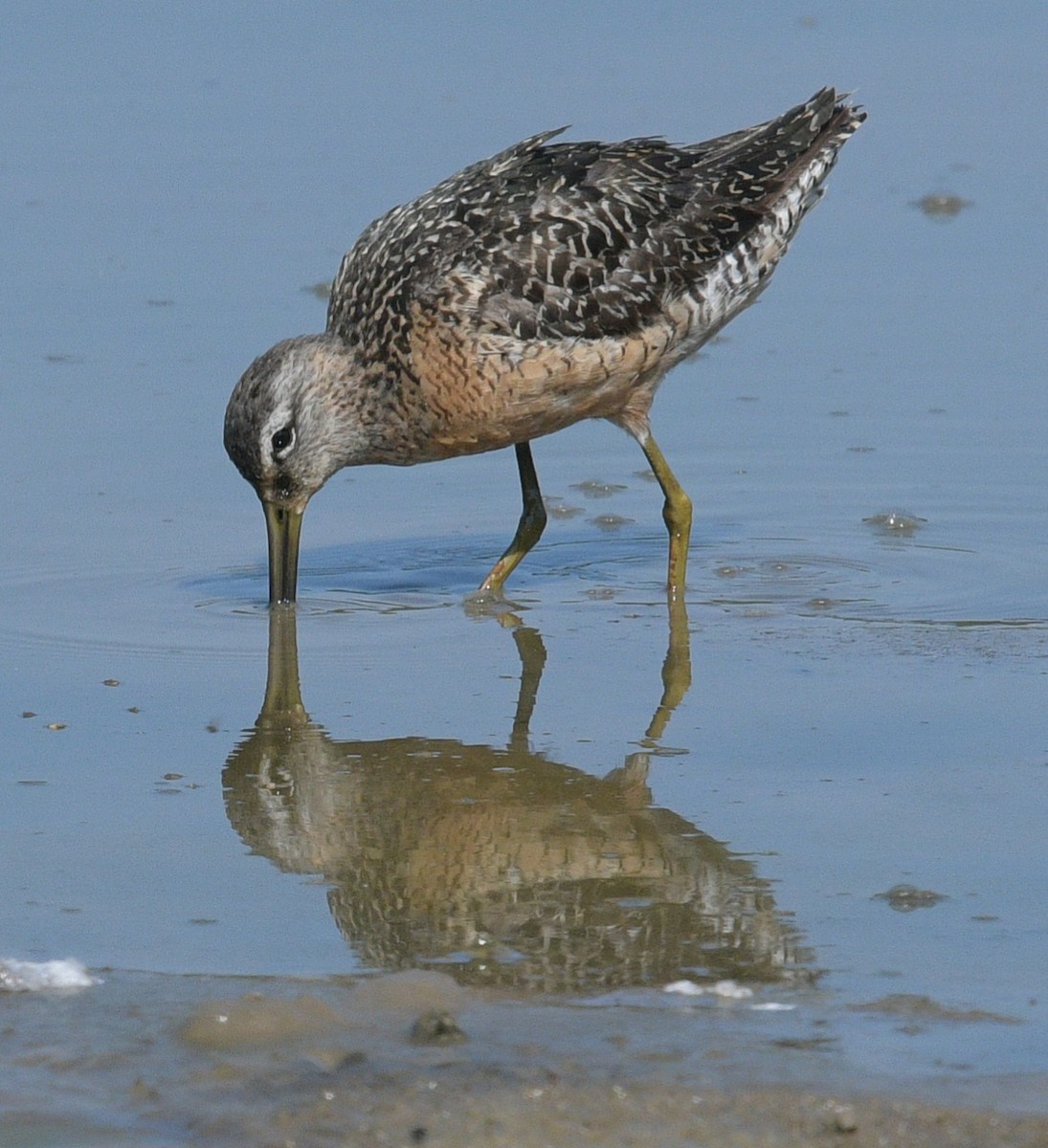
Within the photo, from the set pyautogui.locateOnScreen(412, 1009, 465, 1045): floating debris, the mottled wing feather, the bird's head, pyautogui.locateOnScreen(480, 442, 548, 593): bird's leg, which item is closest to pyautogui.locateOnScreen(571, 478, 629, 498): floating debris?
pyautogui.locateOnScreen(480, 442, 548, 593): bird's leg

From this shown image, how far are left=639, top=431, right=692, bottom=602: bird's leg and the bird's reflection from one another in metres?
1.21

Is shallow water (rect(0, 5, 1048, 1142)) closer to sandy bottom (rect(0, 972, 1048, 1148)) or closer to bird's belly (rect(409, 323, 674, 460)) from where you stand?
sandy bottom (rect(0, 972, 1048, 1148))

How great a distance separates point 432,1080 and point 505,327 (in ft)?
12.9

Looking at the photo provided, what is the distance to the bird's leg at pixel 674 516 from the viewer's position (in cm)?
760

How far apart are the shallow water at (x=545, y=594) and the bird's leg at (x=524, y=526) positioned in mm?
107

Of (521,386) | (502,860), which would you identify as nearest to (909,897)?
(502,860)

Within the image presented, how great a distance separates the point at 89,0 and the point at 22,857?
403 inches

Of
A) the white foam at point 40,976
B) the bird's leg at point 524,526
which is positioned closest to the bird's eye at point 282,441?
the bird's leg at point 524,526

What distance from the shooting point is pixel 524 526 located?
787 cm

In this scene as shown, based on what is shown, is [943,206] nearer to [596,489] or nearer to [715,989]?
[596,489]

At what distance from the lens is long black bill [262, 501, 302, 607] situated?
7414 mm

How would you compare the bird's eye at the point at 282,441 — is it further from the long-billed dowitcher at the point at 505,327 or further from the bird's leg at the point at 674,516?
the bird's leg at the point at 674,516

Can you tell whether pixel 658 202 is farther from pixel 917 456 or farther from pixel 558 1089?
pixel 558 1089

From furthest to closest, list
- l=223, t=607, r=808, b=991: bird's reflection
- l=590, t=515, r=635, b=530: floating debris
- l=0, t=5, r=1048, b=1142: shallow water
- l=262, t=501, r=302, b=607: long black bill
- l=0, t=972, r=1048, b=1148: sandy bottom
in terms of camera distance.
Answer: l=590, t=515, r=635, b=530: floating debris < l=262, t=501, r=302, b=607: long black bill < l=0, t=5, r=1048, b=1142: shallow water < l=223, t=607, r=808, b=991: bird's reflection < l=0, t=972, r=1048, b=1148: sandy bottom
